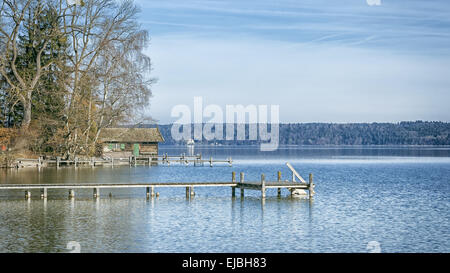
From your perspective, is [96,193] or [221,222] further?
[96,193]

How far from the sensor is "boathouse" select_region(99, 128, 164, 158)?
80.1 metres

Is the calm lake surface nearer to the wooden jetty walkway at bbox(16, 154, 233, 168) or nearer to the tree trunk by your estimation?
the wooden jetty walkway at bbox(16, 154, 233, 168)

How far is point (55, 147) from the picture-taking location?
2574 inches

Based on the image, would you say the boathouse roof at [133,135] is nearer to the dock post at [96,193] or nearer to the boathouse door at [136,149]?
the boathouse door at [136,149]

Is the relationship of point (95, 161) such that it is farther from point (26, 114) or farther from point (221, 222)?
point (221, 222)

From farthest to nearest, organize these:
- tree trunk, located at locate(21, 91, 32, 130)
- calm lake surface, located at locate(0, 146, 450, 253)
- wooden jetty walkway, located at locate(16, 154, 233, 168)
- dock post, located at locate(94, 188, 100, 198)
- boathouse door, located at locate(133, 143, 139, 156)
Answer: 1. boathouse door, located at locate(133, 143, 139, 156)
2. wooden jetty walkway, located at locate(16, 154, 233, 168)
3. tree trunk, located at locate(21, 91, 32, 130)
4. dock post, located at locate(94, 188, 100, 198)
5. calm lake surface, located at locate(0, 146, 450, 253)

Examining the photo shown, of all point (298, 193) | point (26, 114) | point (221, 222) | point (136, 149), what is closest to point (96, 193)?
point (221, 222)

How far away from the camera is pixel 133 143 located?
82500 mm

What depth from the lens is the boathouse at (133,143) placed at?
80.1m

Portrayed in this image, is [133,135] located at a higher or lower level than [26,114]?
lower

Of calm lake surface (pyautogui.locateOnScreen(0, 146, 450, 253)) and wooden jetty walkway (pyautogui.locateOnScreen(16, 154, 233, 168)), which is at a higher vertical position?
wooden jetty walkway (pyautogui.locateOnScreen(16, 154, 233, 168))

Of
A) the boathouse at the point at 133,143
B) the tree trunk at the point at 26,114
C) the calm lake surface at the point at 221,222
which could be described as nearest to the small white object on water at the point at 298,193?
the calm lake surface at the point at 221,222

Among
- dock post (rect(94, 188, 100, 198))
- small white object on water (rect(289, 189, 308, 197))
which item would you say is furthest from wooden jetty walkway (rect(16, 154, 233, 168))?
small white object on water (rect(289, 189, 308, 197))
